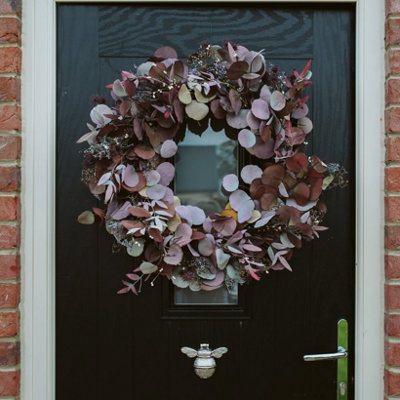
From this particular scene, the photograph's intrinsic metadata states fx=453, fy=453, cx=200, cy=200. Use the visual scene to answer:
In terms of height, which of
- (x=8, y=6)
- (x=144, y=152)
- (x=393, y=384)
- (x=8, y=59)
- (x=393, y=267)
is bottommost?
(x=393, y=384)

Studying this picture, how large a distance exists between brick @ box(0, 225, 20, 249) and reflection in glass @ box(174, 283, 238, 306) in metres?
0.52

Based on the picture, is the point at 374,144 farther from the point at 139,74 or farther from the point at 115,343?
the point at 115,343

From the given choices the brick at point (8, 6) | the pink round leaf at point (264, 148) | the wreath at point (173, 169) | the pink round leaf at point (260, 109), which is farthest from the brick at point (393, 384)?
the brick at point (8, 6)

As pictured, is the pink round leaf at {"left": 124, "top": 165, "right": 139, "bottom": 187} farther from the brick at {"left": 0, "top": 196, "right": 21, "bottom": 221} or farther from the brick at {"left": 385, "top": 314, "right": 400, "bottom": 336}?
the brick at {"left": 385, "top": 314, "right": 400, "bottom": 336}

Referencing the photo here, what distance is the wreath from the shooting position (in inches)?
51.0

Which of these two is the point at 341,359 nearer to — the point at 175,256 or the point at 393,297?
the point at 393,297

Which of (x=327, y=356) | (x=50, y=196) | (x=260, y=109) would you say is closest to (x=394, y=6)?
(x=260, y=109)

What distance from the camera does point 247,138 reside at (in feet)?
4.37

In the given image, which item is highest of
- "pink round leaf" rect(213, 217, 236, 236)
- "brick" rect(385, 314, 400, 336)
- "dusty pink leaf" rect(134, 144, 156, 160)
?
"dusty pink leaf" rect(134, 144, 156, 160)

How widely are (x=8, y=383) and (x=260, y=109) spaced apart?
1113 millimetres

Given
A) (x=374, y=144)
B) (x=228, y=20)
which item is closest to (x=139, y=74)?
(x=228, y=20)

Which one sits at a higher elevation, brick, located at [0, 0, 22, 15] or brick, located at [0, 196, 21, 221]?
brick, located at [0, 0, 22, 15]

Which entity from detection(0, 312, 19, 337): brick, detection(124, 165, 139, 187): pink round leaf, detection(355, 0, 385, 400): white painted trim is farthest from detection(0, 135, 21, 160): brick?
detection(355, 0, 385, 400): white painted trim

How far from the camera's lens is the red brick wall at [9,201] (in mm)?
1369
